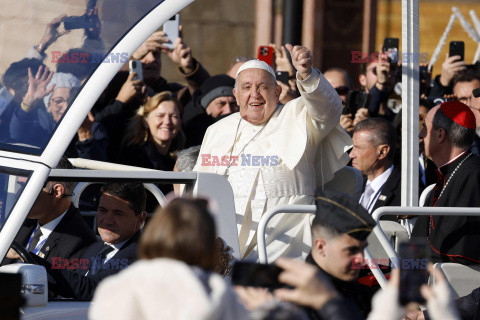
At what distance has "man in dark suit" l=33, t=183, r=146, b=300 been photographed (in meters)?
4.30

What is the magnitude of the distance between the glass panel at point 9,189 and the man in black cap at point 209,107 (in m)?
3.34

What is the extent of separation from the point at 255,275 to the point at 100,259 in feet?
5.23

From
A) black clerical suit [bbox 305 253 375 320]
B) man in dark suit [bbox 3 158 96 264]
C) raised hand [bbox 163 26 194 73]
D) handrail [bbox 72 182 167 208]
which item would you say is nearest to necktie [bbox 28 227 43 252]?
man in dark suit [bbox 3 158 96 264]

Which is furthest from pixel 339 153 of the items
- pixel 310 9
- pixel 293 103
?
pixel 310 9

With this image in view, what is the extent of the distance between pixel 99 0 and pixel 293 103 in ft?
5.02

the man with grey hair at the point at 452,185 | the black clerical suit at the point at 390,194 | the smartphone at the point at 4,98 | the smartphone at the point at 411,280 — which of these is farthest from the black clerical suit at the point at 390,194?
the smartphone at the point at 411,280

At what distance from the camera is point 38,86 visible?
4.43m

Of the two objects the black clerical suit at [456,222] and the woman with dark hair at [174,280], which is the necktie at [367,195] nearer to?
the black clerical suit at [456,222]

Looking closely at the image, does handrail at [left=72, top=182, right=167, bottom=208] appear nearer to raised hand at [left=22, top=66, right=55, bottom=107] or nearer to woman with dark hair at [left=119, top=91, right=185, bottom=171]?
raised hand at [left=22, top=66, right=55, bottom=107]

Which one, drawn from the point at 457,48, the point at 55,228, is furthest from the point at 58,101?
the point at 457,48

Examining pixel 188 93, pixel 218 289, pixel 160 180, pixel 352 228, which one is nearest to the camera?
pixel 218 289

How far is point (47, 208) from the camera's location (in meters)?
4.88

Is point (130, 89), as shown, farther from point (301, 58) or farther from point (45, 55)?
point (45, 55)

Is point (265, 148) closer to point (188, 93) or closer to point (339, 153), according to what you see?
point (339, 153)
